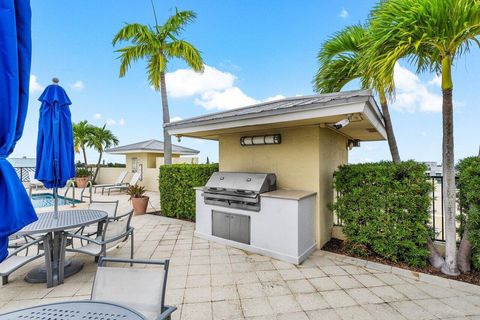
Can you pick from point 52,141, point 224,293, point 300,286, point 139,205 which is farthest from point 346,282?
point 139,205

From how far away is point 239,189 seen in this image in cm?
519

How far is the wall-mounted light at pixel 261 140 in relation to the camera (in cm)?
561

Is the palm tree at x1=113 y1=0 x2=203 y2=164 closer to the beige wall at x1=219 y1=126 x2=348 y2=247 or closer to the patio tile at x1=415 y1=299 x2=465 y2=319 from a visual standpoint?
the beige wall at x1=219 y1=126 x2=348 y2=247

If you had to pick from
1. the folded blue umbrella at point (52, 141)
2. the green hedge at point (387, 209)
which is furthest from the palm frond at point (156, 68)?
the green hedge at point (387, 209)

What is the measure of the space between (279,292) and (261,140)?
349 cm

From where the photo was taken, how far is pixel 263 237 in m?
4.89

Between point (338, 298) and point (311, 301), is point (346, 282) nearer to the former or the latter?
point (338, 298)

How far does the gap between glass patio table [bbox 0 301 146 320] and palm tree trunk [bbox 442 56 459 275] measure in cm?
492

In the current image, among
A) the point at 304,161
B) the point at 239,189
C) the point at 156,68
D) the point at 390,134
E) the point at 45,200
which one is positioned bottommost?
the point at 45,200

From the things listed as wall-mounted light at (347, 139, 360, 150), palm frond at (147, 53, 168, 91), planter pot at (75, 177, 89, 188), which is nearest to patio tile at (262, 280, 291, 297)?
wall-mounted light at (347, 139, 360, 150)

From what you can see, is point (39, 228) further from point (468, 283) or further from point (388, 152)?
point (388, 152)

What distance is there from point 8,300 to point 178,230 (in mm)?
3779

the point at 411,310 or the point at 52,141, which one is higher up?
the point at 52,141

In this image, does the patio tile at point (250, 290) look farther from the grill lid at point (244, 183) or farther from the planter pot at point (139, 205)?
the planter pot at point (139, 205)
